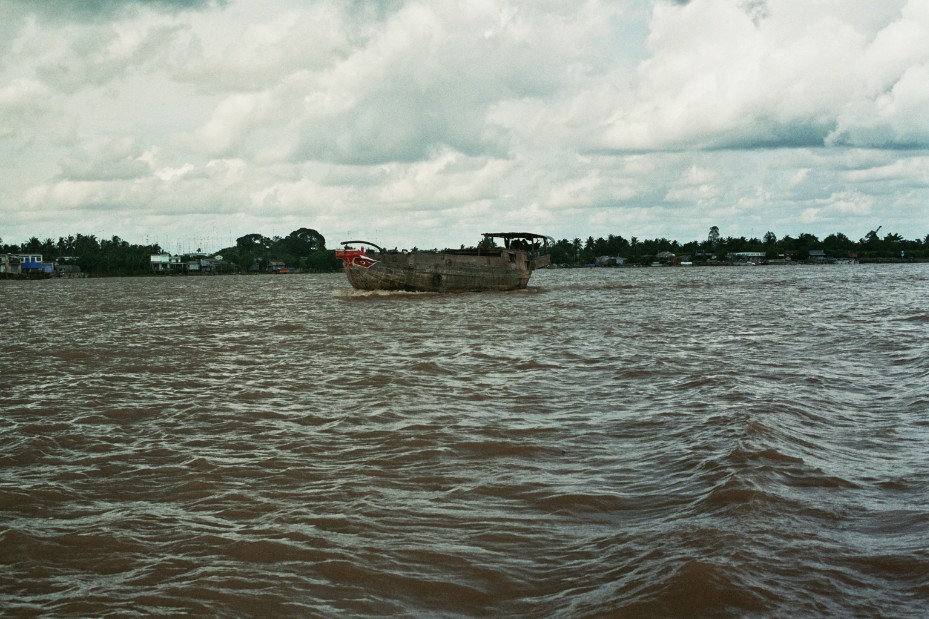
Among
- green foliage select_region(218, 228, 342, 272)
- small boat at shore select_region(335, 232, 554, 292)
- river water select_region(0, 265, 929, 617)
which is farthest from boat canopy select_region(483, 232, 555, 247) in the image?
green foliage select_region(218, 228, 342, 272)

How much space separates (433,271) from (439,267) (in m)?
0.40

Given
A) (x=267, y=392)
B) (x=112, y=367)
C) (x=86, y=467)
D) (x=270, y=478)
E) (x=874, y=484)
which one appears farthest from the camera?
(x=112, y=367)

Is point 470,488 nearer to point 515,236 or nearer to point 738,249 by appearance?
point 515,236

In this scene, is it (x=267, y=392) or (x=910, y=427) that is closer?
(x=910, y=427)

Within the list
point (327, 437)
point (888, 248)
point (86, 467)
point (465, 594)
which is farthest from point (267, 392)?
point (888, 248)

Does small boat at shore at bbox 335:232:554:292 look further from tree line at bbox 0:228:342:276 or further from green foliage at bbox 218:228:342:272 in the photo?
green foliage at bbox 218:228:342:272

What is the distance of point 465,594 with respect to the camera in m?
3.98

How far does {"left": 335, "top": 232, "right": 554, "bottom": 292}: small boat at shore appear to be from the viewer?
1448 inches

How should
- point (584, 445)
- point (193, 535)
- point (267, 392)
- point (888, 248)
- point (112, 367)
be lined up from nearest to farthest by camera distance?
point (193, 535) < point (584, 445) < point (267, 392) < point (112, 367) < point (888, 248)

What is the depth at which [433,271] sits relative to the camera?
1476 inches

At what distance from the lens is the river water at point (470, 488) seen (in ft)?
13.1

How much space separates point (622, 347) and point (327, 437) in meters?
9.31

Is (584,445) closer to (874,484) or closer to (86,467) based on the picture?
(874,484)

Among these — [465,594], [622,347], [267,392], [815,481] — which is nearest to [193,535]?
[465,594]
